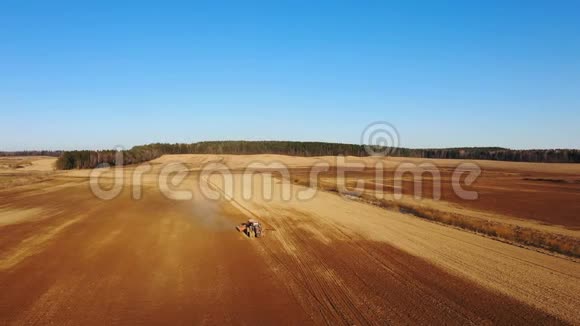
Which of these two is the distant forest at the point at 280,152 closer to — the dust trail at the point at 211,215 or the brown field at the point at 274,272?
the dust trail at the point at 211,215

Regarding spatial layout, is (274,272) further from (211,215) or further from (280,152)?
(280,152)

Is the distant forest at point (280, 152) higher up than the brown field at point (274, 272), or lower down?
higher up

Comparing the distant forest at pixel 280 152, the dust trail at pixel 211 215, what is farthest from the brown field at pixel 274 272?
the distant forest at pixel 280 152

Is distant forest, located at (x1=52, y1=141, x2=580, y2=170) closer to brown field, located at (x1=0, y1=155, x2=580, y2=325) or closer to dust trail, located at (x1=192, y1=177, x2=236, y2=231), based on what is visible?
dust trail, located at (x1=192, y1=177, x2=236, y2=231)

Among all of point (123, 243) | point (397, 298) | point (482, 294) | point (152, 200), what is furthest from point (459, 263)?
point (152, 200)

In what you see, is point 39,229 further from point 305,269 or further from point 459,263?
point 459,263

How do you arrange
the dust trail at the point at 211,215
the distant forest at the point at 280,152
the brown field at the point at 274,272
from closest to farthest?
the brown field at the point at 274,272, the dust trail at the point at 211,215, the distant forest at the point at 280,152
